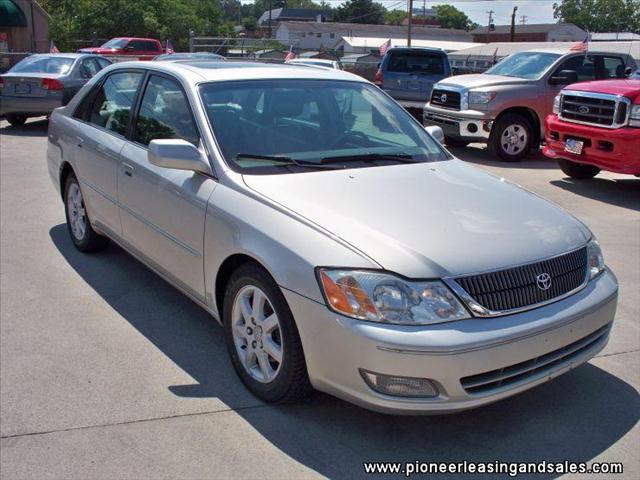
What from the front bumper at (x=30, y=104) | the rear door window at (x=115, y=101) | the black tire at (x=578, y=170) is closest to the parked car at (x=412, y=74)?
the black tire at (x=578, y=170)

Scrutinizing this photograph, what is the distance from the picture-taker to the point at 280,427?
343 cm

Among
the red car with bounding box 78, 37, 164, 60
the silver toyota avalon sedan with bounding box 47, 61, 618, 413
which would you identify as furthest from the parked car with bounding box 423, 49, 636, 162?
the red car with bounding box 78, 37, 164, 60

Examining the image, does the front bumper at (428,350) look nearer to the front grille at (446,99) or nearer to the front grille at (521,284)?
the front grille at (521,284)

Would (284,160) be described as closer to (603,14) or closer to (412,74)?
(412,74)

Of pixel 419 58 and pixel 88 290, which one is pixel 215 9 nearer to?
pixel 419 58

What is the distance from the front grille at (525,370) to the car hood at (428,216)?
1.54 ft

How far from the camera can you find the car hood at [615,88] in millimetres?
8758

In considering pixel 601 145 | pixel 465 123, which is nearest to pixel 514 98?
pixel 465 123

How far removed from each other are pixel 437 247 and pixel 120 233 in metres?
2.76

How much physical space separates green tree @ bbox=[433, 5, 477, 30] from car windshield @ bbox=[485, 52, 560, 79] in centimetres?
13128

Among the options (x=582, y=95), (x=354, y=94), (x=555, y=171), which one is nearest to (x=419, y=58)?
(x=555, y=171)

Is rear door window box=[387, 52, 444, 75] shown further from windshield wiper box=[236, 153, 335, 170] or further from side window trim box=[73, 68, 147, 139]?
windshield wiper box=[236, 153, 335, 170]

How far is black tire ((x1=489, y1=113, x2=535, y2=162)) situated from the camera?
39.2 feet

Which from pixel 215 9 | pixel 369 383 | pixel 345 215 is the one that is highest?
pixel 215 9
